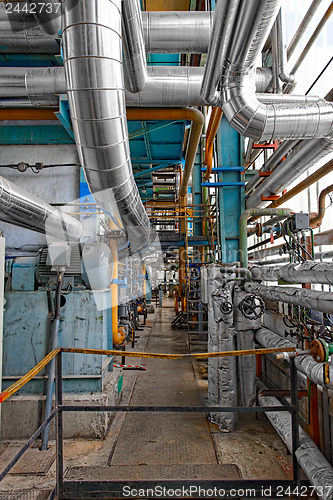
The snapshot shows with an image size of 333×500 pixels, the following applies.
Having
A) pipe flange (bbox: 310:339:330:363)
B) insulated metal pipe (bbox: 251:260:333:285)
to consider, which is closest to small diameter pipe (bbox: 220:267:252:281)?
insulated metal pipe (bbox: 251:260:333:285)

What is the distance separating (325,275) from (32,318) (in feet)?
11.3

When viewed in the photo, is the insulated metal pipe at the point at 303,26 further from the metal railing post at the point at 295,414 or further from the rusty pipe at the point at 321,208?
the metal railing post at the point at 295,414

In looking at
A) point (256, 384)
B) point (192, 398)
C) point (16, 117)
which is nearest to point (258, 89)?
point (16, 117)

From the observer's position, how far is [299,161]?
3.17 metres

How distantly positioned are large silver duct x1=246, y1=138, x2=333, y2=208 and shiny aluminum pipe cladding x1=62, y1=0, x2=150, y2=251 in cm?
183

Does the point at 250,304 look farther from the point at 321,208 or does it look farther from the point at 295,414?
the point at 295,414

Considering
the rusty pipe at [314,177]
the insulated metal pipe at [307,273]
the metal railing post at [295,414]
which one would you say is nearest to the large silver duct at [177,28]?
the rusty pipe at [314,177]

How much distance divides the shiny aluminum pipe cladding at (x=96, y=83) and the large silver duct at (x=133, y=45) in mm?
606

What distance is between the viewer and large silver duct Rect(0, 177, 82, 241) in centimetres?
257

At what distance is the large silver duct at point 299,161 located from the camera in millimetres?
2904

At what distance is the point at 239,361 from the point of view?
398cm

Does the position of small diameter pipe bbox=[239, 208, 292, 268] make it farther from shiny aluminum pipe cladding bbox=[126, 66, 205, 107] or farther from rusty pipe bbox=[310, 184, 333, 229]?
shiny aluminum pipe cladding bbox=[126, 66, 205, 107]

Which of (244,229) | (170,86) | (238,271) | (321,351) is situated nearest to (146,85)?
(170,86)

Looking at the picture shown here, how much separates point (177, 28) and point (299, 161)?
176 cm
